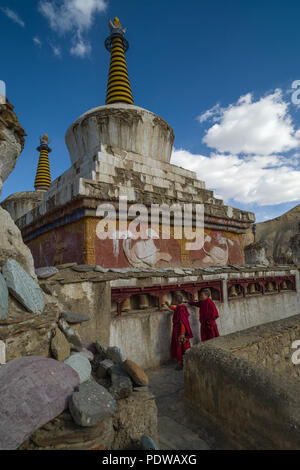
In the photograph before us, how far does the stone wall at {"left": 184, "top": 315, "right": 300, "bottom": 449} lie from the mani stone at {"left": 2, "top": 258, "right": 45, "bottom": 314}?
1.90 metres

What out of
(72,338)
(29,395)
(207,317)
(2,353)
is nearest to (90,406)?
(29,395)

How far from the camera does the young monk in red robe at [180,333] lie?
4.53 meters

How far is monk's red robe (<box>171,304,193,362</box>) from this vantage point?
15.0 feet

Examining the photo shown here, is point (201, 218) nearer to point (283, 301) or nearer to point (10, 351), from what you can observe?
point (283, 301)

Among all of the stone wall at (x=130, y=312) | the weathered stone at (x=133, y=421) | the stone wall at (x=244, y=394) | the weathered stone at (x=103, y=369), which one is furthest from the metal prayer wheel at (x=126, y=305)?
the weathered stone at (x=133, y=421)

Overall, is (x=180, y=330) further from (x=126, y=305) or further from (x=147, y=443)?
(x=147, y=443)

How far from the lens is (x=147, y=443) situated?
193 cm

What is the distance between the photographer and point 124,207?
5848mm

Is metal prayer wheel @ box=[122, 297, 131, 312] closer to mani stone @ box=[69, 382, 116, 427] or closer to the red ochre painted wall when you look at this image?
the red ochre painted wall

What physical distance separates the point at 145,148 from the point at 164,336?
18.2ft

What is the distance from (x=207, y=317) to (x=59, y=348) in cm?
314

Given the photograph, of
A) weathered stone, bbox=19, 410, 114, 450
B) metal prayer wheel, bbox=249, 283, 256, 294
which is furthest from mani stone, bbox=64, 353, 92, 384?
metal prayer wheel, bbox=249, 283, 256, 294

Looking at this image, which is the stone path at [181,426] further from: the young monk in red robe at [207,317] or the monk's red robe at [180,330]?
the young monk in red robe at [207,317]

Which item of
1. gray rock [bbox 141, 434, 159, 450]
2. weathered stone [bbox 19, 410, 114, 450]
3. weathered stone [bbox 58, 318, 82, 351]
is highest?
weathered stone [bbox 58, 318, 82, 351]
